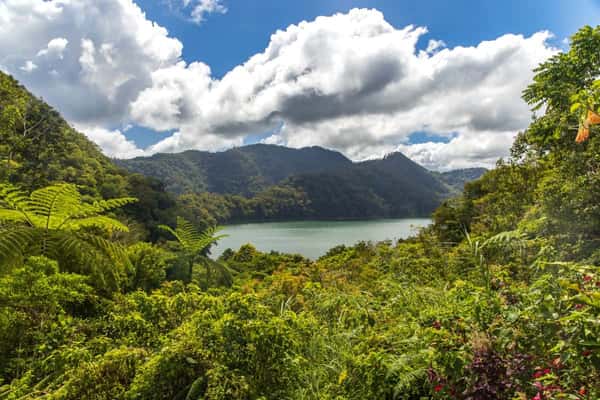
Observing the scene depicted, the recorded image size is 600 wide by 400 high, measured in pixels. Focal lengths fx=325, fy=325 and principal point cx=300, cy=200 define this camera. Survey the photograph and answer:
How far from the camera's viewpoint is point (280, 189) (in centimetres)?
9231

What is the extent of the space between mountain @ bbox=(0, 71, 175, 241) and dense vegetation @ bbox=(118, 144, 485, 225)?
31.4 feet

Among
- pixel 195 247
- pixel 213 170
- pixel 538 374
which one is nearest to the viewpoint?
pixel 538 374

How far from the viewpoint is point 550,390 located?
100 centimetres

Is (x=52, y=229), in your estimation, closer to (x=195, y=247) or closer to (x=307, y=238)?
(x=195, y=247)

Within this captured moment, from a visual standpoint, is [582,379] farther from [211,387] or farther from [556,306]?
[211,387]

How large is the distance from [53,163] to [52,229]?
28.5 metres

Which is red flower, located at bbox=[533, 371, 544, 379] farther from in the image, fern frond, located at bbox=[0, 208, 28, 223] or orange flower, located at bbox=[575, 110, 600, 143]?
fern frond, located at bbox=[0, 208, 28, 223]

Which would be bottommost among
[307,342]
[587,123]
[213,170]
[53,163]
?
[307,342]

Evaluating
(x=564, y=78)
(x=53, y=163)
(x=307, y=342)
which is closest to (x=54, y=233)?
(x=307, y=342)

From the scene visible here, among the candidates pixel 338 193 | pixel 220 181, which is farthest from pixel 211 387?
pixel 220 181

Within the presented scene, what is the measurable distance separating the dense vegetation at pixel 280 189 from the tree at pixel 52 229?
38.6 metres

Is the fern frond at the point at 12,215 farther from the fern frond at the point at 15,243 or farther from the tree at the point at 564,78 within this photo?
the tree at the point at 564,78

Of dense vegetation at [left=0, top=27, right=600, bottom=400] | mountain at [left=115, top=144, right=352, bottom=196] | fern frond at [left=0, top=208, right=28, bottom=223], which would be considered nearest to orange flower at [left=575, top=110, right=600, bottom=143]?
dense vegetation at [left=0, top=27, right=600, bottom=400]

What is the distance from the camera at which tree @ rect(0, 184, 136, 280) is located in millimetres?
2422
